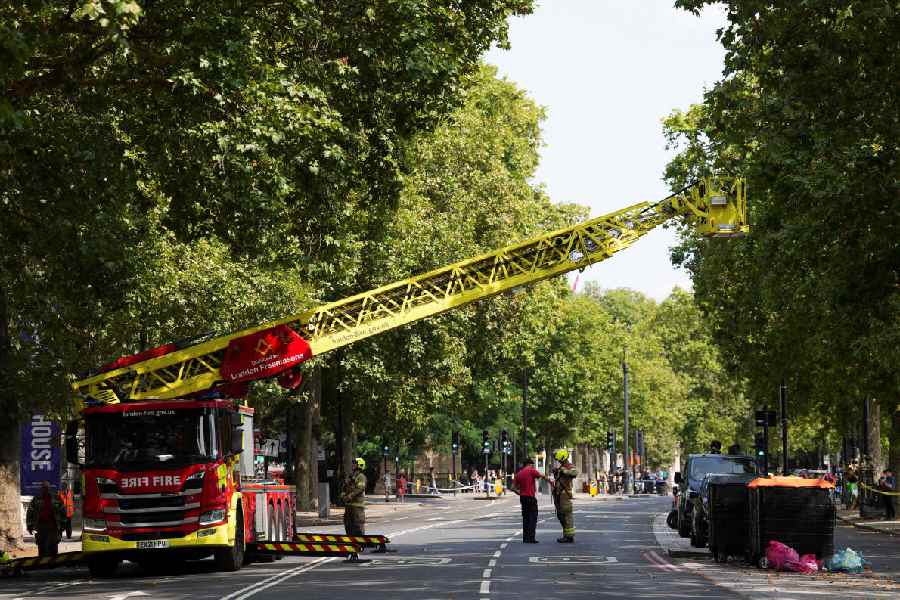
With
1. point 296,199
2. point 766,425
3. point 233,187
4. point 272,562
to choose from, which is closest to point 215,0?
point 233,187

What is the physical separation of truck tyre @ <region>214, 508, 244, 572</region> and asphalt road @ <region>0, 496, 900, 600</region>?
227mm

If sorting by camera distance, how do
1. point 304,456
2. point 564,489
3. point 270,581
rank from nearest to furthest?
point 270,581, point 564,489, point 304,456

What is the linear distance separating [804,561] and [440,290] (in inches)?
319

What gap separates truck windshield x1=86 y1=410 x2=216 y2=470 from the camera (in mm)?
24781

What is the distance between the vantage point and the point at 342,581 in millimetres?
22844

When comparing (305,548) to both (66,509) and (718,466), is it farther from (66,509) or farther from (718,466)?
(66,509)

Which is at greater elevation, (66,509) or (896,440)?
(896,440)

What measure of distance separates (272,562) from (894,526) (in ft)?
75.3

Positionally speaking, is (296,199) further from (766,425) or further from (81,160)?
(766,425)

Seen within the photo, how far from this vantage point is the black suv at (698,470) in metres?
35.0

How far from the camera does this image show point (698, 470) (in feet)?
116

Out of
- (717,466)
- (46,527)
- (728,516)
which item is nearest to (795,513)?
(728,516)

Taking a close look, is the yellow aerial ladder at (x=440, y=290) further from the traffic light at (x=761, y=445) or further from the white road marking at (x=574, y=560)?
the traffic light at (x=761, y=445)

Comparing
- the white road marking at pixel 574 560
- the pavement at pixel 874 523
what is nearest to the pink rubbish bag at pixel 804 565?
the white road marking at pixel 574 560
